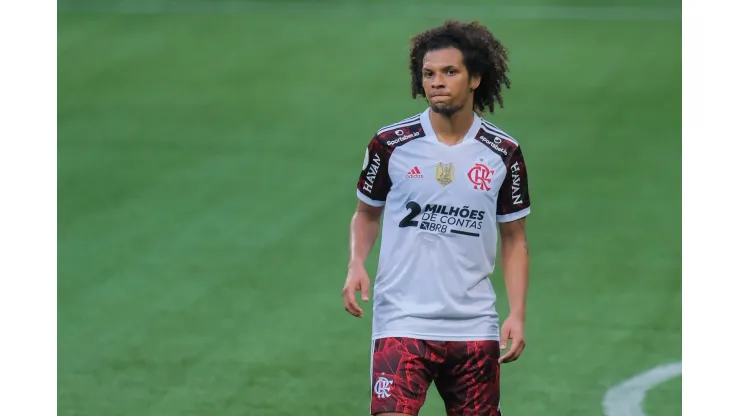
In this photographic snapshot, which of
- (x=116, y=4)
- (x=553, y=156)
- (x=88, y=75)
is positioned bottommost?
(x=553, y=156)

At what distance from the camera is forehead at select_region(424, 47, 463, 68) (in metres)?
6.62

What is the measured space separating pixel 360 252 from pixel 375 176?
1.23ft

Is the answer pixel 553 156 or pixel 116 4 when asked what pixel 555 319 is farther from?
pixel 116 4

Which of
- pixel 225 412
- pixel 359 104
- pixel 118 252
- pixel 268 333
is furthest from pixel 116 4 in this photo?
pixel 225 412

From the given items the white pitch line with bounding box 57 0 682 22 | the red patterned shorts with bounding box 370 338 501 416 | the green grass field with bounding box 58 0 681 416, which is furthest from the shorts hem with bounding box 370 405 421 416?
Answer: the white pitch line with bounding box 57 0 682 22

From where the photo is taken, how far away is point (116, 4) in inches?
802

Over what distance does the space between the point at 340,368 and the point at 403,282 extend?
311cm

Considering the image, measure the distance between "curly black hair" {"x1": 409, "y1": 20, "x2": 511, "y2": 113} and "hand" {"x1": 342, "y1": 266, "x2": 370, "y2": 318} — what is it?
3.14 ft

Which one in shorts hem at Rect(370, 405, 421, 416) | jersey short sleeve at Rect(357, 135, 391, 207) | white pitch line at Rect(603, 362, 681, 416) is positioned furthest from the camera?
white pitch line at Rect(603, 362, 681, 416)

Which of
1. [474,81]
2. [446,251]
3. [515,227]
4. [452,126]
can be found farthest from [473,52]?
[446,251]

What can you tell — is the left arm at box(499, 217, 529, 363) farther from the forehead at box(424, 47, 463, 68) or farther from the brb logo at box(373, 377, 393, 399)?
the forehead at box(424, 47, 463, 68)

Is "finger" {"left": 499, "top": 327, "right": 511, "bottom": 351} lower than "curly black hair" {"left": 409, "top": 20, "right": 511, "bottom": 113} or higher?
lower

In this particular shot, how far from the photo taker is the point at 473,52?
6.73 m

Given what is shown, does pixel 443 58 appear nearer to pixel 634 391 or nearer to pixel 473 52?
pixel 473 52
